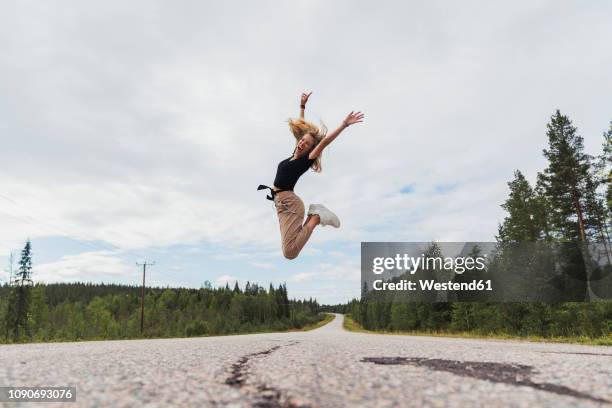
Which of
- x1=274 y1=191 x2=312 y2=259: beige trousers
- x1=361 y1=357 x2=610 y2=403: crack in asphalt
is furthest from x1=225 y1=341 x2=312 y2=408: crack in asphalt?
x1=274 y1=191 x2=312 y2=259: beige trousers

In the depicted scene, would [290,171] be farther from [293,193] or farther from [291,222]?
[291,222]

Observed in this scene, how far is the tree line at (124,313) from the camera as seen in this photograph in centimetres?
4762

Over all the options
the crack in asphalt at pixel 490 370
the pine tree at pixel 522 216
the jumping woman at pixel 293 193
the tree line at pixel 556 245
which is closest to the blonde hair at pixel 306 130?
the jumping woman at pixel 293 193

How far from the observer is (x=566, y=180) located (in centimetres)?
3441

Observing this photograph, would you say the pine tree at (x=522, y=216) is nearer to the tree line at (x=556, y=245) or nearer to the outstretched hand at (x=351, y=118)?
the tree line at (x=556, y=245)

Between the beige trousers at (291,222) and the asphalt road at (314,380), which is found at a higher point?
the beige trousers at (291,222)

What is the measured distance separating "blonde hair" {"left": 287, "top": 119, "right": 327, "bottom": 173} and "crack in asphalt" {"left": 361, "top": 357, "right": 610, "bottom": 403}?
313 centimetres

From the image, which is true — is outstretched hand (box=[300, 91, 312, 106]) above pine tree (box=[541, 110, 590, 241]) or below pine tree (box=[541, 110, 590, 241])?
below

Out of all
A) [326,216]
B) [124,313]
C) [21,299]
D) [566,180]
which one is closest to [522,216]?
[566,180]

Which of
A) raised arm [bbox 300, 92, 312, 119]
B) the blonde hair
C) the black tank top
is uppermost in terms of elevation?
raised arm [bbox 300, 92, 312, 119]

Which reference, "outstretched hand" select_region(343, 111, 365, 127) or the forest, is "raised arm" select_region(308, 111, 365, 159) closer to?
"outstretched hand" select_region(343, 111, 365, 127)

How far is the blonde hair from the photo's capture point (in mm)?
6637

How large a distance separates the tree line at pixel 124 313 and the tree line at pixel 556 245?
2861 cm

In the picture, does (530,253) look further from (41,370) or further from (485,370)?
(41,370)
